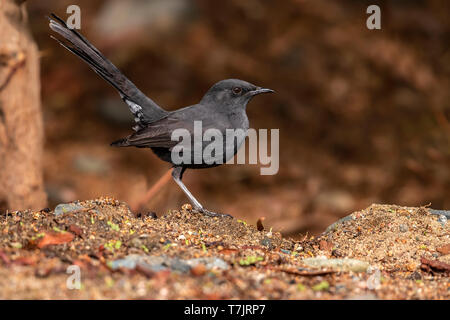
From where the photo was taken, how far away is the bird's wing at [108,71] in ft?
16.3

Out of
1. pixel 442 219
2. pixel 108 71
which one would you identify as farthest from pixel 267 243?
pixel 108 71

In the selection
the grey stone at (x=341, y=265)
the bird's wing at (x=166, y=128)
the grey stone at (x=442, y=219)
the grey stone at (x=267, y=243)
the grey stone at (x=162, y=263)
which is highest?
the bird's wing at (x=166, y=128)

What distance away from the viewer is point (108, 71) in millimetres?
5223

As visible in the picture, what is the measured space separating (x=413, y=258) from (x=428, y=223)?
1.95ft

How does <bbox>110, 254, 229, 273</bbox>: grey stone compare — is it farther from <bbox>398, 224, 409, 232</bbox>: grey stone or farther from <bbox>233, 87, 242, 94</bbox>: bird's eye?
<bbox>233, 87, 242, 94</bbox>: bird's eye

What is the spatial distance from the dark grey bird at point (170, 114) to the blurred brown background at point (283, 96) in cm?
253

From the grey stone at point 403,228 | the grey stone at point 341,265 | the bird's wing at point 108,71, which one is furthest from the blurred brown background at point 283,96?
the grey stone at point 341,265

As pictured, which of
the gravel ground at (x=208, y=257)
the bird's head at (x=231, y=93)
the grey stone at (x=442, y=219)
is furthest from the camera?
the bird's head at (x=231, y=93)

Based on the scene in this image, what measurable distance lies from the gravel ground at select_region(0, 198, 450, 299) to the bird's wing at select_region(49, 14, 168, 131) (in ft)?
3.06

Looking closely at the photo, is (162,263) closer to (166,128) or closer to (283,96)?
(166,128)

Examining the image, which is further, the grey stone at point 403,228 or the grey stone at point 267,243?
the grey stone at point 403,228

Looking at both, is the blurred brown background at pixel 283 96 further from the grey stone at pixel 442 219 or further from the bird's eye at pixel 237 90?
the grey stone at pixel 442 219
